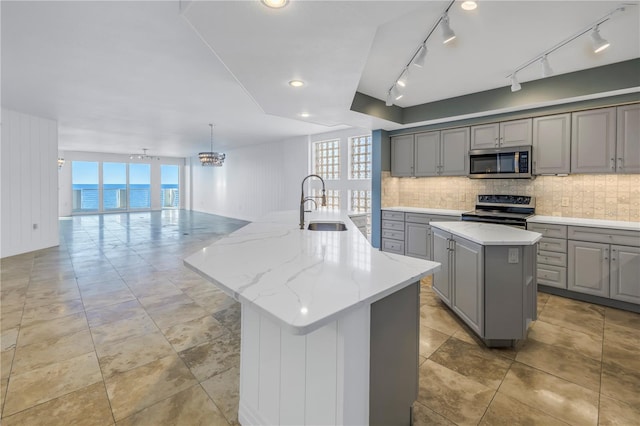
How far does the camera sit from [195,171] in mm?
13914

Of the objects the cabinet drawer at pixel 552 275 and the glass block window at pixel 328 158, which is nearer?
the cabinet drawer at pixel 552 275

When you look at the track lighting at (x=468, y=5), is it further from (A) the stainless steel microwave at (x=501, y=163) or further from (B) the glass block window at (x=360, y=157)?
(B) the glass block window at (x=360, y=157)

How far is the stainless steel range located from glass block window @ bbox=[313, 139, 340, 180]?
3457mm

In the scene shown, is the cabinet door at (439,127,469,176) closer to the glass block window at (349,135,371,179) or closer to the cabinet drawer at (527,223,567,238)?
the cabinet drawer at (527,223,567,238)

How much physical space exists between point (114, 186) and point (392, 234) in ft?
41.5

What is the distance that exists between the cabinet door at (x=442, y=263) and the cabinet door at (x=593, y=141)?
2.13m

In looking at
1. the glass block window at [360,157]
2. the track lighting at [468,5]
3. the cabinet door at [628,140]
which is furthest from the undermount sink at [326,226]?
the glass block window at [360,157]

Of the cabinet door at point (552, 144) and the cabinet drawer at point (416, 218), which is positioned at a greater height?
the cabinet door at point (552, 144)

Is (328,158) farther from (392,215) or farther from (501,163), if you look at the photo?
(501,163)

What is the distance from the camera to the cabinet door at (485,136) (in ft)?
14.5

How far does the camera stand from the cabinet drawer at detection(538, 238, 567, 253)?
3.65m

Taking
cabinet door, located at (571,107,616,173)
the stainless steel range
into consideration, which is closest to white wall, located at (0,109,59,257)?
the stainless steel range

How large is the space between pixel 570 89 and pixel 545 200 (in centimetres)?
146

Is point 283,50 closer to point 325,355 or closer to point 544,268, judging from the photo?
point 325,355
